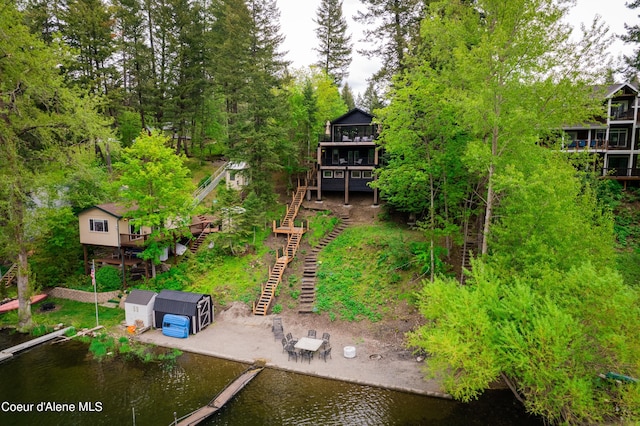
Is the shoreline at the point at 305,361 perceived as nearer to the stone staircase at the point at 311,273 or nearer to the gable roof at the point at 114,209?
the stone staircase at the point at 311,273

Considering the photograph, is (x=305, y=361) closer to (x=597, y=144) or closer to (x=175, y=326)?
(x=175, y=326)

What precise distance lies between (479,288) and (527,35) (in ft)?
32.1

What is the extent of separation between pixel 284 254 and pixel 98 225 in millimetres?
11899

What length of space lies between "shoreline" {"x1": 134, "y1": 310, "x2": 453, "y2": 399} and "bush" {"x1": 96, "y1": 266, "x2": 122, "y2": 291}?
229 inches

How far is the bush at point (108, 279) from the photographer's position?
22.5 meters

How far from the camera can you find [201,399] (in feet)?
43.4

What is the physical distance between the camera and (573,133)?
3009 centimetres

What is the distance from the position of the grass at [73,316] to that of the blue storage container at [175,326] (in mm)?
3339

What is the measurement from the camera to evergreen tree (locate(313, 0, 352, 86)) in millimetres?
39031

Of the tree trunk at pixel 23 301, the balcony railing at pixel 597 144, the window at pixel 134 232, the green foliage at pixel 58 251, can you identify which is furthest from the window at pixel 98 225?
the balcony railing at pixel 597 144

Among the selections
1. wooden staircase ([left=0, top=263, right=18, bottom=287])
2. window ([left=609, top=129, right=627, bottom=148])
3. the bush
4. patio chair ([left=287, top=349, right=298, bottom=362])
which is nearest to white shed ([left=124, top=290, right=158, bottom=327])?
the bush

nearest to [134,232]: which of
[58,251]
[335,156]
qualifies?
[58,251]

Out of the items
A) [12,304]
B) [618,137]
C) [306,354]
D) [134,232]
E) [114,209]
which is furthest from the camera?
[618,137]

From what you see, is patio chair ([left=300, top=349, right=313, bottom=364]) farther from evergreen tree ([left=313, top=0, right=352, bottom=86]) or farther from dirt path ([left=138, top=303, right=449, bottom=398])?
evergreen tree ([left=313, top=0, right=352, bottom=86])
